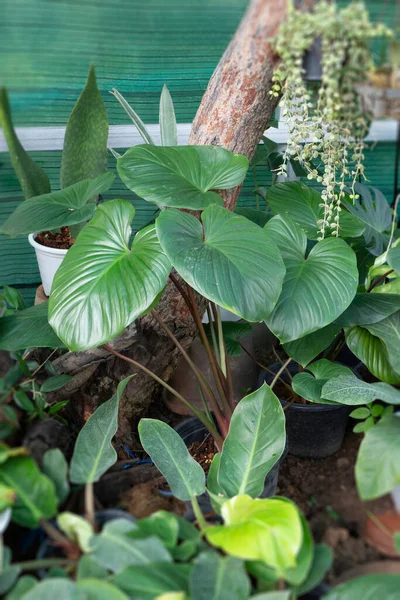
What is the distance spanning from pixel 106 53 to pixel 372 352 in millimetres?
1250

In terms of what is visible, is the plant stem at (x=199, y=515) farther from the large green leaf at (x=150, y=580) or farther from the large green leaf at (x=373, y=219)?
the large green leaf at (x=373, y=219)

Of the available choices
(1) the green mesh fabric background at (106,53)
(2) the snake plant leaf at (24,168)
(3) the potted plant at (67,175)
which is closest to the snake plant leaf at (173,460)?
(3) the potted plant at (67,175)

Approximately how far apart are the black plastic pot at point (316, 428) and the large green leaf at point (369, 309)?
0.31 metres

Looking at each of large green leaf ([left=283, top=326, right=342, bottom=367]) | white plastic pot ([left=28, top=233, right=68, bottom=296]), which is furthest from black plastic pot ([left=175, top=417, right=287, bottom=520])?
white plastic pot ([left=28, top=233, right=68, bottom=296])

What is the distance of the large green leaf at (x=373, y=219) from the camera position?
5.00ft

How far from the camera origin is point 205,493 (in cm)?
115

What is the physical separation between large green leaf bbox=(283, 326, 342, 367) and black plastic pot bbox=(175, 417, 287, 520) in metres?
0.26

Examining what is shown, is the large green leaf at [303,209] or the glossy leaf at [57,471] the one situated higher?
the large green leaf at [303,209]

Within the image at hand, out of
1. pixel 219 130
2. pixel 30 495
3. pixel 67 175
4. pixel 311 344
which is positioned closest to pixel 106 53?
pixel 67 175

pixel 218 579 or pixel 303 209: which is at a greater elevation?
pixel 303 209

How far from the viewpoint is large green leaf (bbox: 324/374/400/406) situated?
1057 millimetres

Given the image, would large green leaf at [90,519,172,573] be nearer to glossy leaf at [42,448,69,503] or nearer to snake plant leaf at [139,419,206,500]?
glossy leaf at [42,448,69,503]

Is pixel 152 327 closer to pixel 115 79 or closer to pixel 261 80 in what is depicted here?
pixel 261 80

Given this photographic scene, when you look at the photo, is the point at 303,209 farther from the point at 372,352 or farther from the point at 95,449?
the point at 95,449
